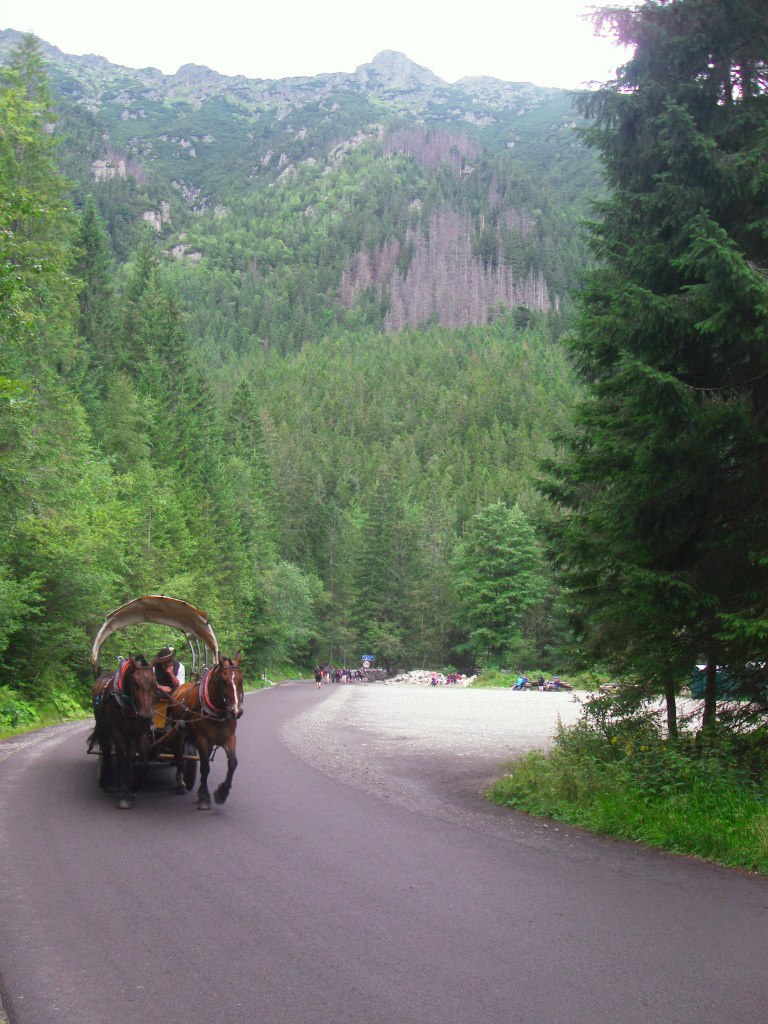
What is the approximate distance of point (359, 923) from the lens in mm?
6004

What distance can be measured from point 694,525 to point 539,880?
4895 mm

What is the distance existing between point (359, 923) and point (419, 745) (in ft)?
41.5

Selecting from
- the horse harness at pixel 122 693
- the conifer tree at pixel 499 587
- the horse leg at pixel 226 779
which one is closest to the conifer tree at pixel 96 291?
the conifer tree at pixel 499 587

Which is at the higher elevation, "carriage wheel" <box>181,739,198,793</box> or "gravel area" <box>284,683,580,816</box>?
"carriage wheel" <box>181,739,198,793</box>

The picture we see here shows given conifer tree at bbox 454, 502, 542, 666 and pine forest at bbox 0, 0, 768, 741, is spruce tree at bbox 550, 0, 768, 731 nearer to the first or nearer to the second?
pine forest at bbox 0, 0, 768, 741

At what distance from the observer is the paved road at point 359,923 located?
4711mm

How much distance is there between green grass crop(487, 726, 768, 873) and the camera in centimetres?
810

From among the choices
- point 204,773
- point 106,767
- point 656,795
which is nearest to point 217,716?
point 204,773

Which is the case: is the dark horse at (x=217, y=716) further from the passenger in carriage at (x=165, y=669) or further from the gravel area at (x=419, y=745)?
the gravel area at (x=419, y=745)

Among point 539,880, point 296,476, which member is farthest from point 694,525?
point 296,476

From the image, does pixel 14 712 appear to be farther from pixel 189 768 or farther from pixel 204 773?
pixel 204 773

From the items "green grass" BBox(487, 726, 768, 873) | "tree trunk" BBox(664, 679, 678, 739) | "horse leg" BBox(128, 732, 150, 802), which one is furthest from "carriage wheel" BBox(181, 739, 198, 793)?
→ "tree trunk" BBox(664, 679, 678, 739)

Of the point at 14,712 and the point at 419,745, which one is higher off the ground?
the point at 419,745

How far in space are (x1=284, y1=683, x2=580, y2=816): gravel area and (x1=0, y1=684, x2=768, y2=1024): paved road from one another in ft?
8.09
